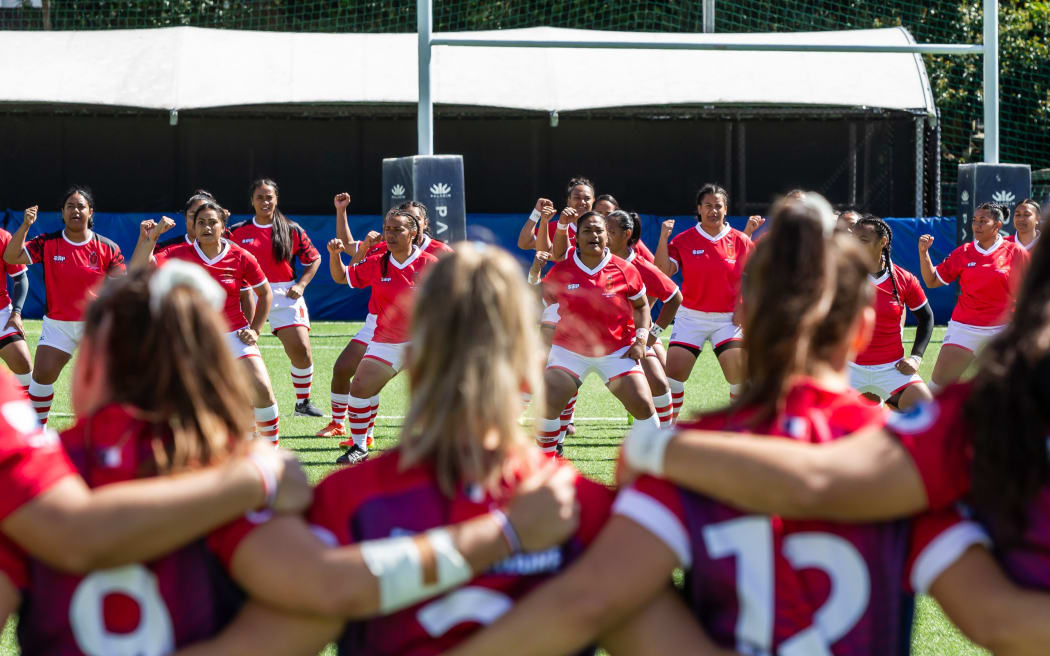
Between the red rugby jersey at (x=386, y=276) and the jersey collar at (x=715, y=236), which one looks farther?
the jersey collar at (x=715, y=236)

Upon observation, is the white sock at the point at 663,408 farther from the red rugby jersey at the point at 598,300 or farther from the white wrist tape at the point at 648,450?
the white wrist tape at the point at 648,450

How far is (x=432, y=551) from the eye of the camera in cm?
183

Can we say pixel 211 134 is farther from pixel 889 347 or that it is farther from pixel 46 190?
pixel 889 347

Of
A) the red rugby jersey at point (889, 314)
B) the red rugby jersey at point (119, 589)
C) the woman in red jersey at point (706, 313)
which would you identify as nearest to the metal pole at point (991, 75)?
the woman in red jersey at point (706, 313)

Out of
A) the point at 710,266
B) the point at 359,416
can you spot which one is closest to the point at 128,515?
the point at 359,416

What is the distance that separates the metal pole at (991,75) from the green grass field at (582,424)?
8.21ft

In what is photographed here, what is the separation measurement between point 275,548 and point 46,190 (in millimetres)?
22193

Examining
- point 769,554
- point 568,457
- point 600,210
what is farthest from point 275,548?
point 600,210

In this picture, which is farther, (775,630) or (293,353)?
(293,353)

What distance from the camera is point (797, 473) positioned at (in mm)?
1774

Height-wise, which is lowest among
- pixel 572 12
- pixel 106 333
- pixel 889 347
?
pixel 889 347

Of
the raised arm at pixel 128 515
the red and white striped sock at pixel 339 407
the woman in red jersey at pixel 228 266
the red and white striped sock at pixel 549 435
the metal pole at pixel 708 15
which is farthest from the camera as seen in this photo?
the metal pole at pixel 708 15

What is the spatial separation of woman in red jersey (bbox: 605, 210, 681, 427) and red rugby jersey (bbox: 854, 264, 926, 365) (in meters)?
1.31

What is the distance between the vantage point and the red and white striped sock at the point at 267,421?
303 inches
